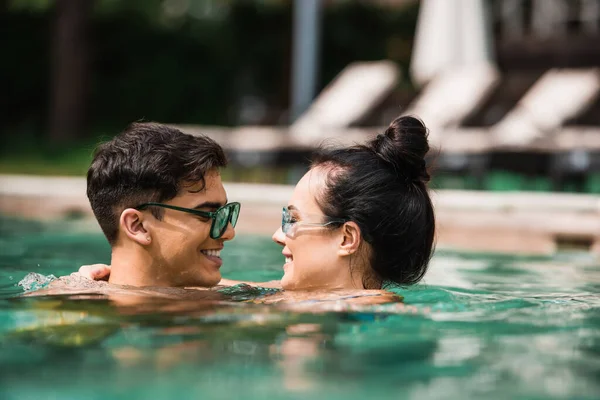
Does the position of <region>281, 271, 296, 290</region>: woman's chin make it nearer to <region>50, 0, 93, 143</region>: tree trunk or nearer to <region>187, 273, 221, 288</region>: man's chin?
<region>187, 273, 221, 288</region>: man's chin

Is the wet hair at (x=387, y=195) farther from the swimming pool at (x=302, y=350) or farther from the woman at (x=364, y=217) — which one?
the swimming pool at (x=302, y=350)

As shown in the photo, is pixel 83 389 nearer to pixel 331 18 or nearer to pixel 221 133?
pixel 221 133

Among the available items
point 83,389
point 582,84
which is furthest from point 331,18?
point 83,389

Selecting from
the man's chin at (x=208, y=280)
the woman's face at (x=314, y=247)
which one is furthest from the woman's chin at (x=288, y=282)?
the man's chin at (x=208, y=280)

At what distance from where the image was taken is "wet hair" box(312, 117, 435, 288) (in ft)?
12.1

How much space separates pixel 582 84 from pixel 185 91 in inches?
413

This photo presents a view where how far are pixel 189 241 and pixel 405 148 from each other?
3.04 feet

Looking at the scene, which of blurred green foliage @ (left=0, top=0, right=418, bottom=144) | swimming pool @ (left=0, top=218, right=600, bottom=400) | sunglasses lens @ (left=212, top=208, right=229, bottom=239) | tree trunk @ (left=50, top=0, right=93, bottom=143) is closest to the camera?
swimming pool @ (left=0, top=218, right=600, bottom=400)

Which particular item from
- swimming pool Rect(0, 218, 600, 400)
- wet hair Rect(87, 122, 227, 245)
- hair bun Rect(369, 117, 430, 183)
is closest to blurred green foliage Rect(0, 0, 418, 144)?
wet hair Rect(87, 122, 227, 245)

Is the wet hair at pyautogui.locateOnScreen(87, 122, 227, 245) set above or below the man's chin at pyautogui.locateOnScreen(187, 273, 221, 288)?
above

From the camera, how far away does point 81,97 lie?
17.6 m

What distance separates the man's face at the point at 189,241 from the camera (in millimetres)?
3754

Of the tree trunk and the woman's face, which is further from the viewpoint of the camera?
the tree trunk

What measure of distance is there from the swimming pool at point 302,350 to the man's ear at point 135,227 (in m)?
0.28
